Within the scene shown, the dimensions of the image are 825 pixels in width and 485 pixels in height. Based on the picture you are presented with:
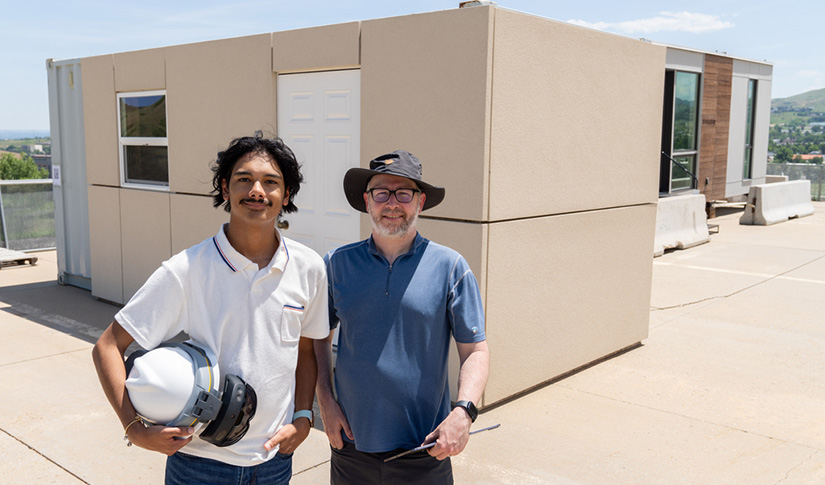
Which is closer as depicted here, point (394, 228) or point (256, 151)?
point (256, 151)

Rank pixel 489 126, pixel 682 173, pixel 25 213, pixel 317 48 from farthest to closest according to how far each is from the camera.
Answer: pixel 682 173, pixel 25 213, pixel 317 48, pixel 489 126

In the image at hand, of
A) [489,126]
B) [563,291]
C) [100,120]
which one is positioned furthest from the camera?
[100,120]

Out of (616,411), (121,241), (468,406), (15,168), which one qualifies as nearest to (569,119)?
(616,411)

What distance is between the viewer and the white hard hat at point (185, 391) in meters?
2.12

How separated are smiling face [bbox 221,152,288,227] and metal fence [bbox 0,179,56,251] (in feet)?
39.0

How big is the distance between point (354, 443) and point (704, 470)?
2878mm

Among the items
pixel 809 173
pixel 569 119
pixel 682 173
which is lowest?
pixel 809 173

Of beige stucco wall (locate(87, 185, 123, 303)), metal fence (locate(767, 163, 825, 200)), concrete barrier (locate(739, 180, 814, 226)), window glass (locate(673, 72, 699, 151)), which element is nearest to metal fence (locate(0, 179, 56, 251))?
beige stucco wall (locate(87, 185, 123, 303))

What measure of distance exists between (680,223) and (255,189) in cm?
1336

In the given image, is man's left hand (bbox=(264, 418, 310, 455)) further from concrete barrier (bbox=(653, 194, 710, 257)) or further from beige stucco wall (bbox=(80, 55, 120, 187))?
concrete barrier (bbox=(653, 194, 710, 257))

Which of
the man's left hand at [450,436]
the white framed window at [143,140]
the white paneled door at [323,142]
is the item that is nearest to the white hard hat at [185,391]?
the man's left hand at [450,436]

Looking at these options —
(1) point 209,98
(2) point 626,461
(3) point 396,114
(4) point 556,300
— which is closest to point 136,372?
(2) point 626,461

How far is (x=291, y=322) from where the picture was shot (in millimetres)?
2445

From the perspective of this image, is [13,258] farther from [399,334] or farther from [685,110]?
[685,110]
